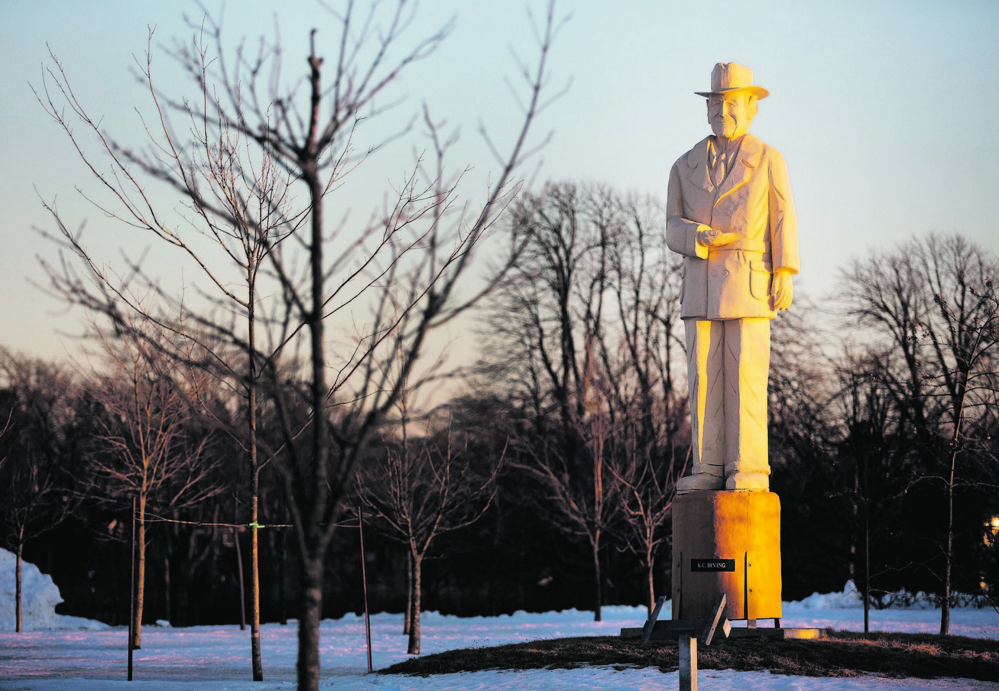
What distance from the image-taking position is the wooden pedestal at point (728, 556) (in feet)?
32.7

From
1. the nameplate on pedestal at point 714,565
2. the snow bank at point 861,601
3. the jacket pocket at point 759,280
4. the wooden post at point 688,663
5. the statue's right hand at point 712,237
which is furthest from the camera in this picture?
the snow bank at point 861,601

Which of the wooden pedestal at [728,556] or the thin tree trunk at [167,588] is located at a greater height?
the wooden pedestal at [728,556]

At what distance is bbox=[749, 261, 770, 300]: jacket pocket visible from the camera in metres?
10.5

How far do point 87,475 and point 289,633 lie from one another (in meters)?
11.3

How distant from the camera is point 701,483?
1050 cm

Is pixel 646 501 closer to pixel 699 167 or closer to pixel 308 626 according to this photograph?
pixel 699 167

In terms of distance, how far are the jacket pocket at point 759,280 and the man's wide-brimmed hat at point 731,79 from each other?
5.72 ft

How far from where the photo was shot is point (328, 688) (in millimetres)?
12383

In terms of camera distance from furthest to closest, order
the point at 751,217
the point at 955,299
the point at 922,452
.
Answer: the point at 955,299
the point at 922,452
the point at 751,217

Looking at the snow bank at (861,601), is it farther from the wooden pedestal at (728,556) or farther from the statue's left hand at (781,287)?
the statue's left hand at (781,287)

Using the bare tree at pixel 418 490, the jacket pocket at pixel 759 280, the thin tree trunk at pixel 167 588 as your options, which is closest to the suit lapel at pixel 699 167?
the jacket pocket at pixel 759 280

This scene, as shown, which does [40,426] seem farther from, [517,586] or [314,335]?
[314,335]

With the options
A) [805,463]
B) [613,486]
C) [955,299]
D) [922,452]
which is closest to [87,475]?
[613,486]

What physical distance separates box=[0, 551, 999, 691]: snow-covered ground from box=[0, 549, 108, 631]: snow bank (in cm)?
4
